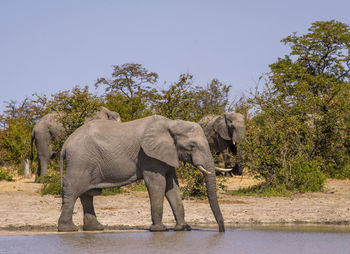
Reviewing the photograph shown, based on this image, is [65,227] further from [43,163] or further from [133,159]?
[43,163]

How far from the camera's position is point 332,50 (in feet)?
127

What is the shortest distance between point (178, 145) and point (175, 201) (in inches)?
39.2

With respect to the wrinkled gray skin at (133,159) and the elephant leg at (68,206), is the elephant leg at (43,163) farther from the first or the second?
the elephant leg at (68,206)

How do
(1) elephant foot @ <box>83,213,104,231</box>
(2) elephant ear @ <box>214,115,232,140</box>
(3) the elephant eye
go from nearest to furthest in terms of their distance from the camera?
(3) the elephant eye, (1) elephant foot @ <box>83,213,104,231</box>, (2) elephant ear @ <box>214,115,232,140</box>

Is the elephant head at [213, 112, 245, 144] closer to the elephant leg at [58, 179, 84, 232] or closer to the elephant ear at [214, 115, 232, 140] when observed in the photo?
the elephant ear at [214, 115, 232, 140]

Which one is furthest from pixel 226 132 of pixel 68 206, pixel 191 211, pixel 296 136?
pixel 68 206

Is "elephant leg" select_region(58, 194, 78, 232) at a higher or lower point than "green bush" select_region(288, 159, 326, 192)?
lower

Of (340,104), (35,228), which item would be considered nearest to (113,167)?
(35,228)

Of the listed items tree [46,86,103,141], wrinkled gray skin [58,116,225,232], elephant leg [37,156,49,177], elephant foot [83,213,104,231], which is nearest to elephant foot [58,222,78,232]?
wrinkled gray skin [58,116,225,232]

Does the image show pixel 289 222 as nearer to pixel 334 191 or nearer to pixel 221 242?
pixel 221 242

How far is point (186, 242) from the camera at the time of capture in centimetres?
866

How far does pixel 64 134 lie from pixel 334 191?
830 centimetres

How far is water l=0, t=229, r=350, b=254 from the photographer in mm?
7973

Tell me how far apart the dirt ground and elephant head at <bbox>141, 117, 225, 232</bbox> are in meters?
1.63
